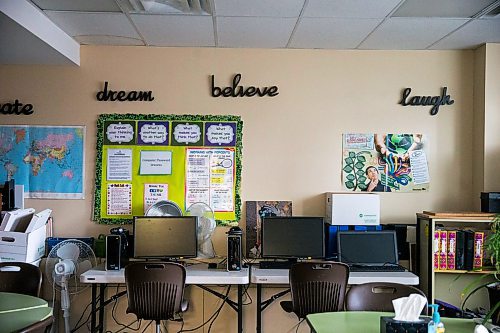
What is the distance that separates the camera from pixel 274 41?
4.49m

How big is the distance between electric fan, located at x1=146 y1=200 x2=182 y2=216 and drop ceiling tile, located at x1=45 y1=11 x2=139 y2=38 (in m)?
1.43

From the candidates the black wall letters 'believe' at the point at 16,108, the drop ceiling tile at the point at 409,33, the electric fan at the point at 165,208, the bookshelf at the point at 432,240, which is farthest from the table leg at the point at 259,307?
the black wall letters 'believe' at the point at 16,108

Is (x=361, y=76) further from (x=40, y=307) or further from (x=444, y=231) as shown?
(x=40, y=307)

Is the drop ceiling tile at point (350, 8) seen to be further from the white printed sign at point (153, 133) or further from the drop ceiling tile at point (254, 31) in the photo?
the white printed sign at point (153, 133)

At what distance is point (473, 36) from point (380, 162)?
128cm

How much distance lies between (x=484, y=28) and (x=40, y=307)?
3693mm

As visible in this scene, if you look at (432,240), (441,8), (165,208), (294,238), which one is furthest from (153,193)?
(441,8)

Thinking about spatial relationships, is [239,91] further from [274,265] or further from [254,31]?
[274,265]

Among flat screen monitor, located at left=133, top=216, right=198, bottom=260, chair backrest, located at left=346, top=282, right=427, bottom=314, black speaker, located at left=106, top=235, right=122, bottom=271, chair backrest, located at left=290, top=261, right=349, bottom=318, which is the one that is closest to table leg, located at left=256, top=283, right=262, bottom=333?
chair backrest, located at left=290, top=261, right=349, bottom=318

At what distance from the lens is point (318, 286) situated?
12.3 feet

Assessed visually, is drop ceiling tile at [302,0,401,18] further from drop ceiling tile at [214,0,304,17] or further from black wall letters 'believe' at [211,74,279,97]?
black wall letters 'believe' at [211,74,279,97]

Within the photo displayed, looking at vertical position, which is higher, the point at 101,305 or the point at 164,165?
the point at 164,165

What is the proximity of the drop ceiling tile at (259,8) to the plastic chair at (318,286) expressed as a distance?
70.8 inches

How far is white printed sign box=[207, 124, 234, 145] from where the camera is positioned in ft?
15.3
